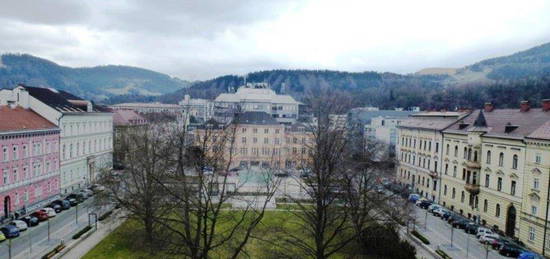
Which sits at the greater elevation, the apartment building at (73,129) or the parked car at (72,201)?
the apartment building at (73,129)

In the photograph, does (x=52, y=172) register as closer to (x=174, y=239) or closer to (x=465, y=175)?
(x=174, y=239)

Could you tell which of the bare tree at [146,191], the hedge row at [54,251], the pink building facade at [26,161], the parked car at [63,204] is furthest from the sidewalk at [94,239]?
the pink building facade at [26,161]

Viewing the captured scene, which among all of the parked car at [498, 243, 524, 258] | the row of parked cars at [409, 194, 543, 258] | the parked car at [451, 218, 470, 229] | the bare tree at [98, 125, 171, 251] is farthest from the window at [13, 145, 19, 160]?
the parked car at [498, 243, 524, 258]

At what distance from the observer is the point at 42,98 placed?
4438cm

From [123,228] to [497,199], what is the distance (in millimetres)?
32807

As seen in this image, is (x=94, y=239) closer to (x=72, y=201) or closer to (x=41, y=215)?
(x=41, y=215)

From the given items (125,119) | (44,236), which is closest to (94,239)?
(44,236)

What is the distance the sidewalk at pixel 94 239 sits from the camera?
2619cm

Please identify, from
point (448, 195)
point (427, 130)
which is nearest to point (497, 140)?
point (448, 195)

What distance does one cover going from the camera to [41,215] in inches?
1347

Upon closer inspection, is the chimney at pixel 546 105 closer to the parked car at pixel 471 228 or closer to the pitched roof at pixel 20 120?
the parked car at pixel 471 228

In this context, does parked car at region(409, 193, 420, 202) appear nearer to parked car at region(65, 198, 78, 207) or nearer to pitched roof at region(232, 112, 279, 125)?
pitched roof at region(232, 112, 279, 125)

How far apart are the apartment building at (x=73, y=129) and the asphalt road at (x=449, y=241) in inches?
1329

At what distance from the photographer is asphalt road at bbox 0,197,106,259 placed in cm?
2623
